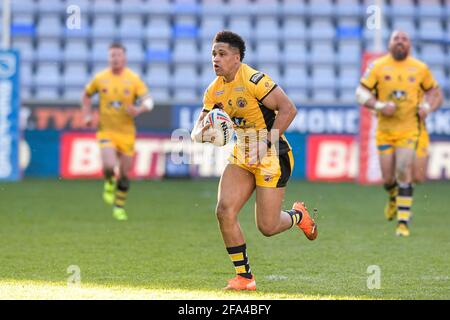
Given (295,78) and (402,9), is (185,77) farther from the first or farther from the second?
(402,9)

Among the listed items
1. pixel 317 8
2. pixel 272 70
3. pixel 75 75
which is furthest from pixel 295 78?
pixel 75 75

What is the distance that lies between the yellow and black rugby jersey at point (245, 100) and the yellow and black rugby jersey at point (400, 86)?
4688 mm

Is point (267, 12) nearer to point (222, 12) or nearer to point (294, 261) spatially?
point (222, 12)

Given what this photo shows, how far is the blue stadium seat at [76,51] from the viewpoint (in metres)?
25.0

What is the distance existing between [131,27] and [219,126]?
18288 millimetres

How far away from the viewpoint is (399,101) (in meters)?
12.5

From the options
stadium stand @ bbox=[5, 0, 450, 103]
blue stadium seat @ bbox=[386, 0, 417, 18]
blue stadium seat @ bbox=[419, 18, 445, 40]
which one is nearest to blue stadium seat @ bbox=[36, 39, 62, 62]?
stadium stand @ bbox=[5, 0, 450, 103]

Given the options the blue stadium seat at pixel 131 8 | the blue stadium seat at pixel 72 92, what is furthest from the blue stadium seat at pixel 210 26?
the blue stadium seat at pixel 72 92

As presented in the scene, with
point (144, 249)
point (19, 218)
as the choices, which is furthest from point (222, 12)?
point (144, 249)

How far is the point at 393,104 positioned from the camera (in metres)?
12.2

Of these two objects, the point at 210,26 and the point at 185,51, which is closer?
the point at 185,51

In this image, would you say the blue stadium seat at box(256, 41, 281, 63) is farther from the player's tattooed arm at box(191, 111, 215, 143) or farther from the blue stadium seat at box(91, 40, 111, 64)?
the player's tattooed arm at box(191, 111, 215, 143)

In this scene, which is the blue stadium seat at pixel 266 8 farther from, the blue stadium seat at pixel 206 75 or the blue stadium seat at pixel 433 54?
the blue stadium seat at pixel 433 54

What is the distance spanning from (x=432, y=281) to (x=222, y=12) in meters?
18.1
